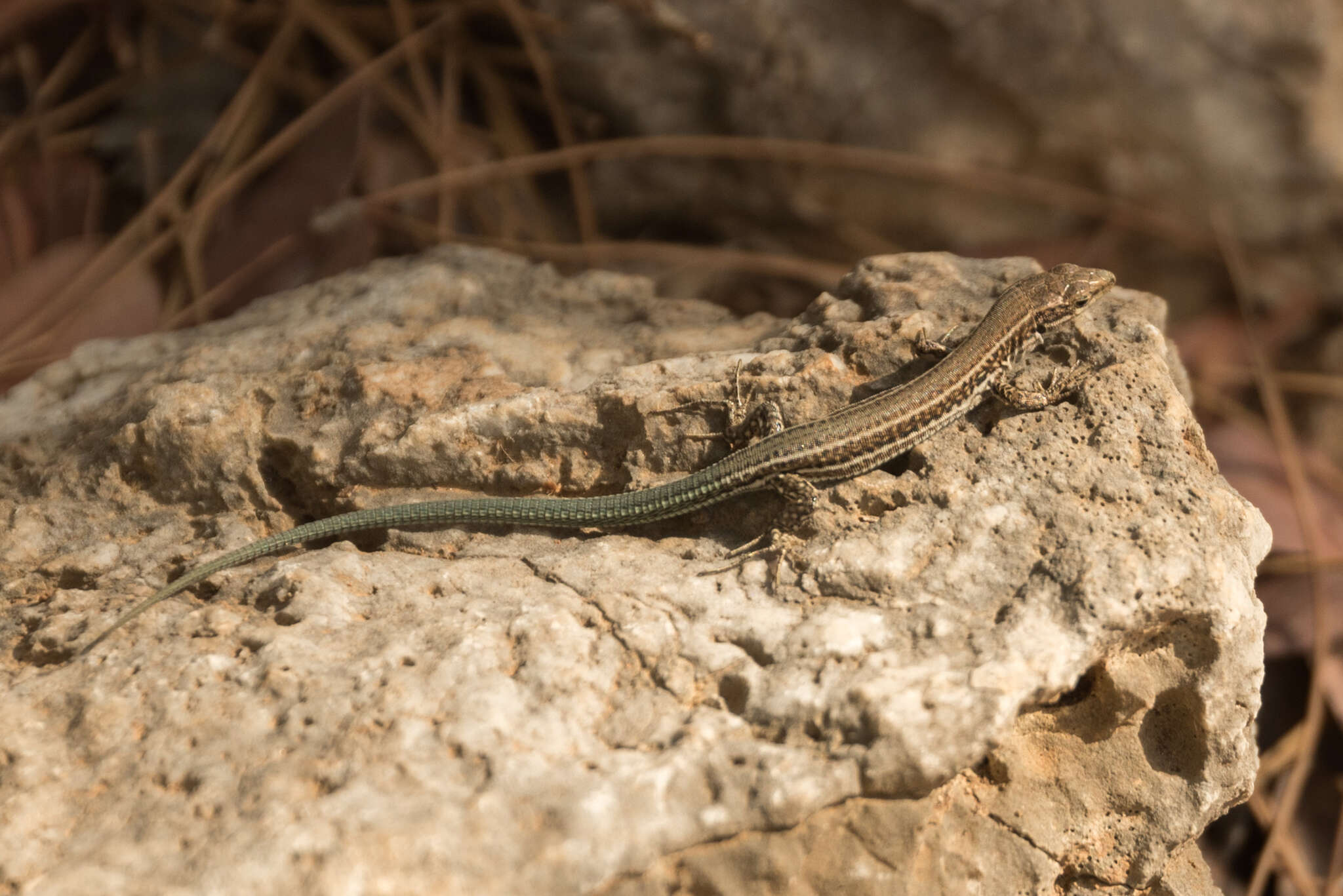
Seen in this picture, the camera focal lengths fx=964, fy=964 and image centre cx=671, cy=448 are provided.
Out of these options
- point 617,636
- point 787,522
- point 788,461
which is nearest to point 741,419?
point 788,461

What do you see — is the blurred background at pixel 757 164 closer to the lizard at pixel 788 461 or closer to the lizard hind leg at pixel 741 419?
the lizard at pixel 788 461

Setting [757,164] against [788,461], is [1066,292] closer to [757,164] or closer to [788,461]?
[788,461]

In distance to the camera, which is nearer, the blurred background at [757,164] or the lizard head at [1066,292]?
the lizard head at [1066,292]

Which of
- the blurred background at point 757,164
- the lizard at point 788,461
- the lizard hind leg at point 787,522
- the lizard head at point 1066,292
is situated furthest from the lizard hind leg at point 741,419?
the blurred background at point 757,164

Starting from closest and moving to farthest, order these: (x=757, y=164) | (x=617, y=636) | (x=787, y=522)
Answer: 1. (x=617, y=636)
2. (x=787, y=522)
3. (x=757, y=164)

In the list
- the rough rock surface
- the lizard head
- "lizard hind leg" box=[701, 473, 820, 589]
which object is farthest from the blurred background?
"lizard hind leg" box=[701, 473, 820, 589]

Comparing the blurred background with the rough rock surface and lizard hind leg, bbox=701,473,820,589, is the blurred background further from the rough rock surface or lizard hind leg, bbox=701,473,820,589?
lizard hind leg, bbox=701,473,820,589
